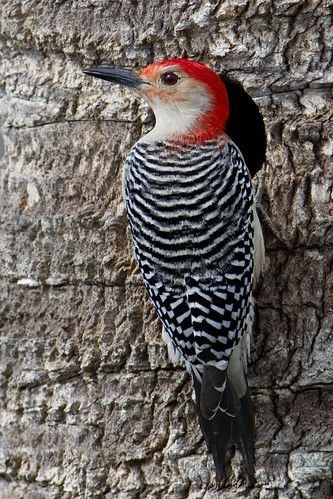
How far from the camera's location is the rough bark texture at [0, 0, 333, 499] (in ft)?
14.8

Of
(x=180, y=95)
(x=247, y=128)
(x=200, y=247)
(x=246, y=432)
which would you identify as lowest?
(x=246, y=432)

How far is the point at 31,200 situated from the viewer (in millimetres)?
4965

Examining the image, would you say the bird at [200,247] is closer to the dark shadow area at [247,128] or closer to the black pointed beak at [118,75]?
the black pointed beak at [118,75]

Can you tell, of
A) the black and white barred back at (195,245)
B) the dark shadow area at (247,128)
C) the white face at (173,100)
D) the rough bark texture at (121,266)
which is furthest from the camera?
the dark shadow area at (247,128)

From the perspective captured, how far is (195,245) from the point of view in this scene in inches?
171

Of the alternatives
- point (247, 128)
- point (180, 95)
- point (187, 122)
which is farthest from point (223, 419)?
point (247, 128)

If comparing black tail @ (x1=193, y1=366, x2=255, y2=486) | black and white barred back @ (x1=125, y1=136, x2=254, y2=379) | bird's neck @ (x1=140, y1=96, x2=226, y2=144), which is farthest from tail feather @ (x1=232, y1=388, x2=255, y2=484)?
bird's neck @ (x1=140, y1=96, x2=226, y2=144)

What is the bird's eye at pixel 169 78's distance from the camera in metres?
4.66

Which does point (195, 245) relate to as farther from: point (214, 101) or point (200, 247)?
point (214, 101)

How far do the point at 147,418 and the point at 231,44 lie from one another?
1654mm

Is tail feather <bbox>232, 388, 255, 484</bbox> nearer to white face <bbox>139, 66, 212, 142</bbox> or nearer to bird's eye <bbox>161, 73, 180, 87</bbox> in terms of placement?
white face <bbox>139, 66, 212, 142</bbox>

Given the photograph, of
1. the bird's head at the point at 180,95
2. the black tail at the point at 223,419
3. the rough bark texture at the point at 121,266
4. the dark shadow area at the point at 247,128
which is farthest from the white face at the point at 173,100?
the black tail at the point at 223,419

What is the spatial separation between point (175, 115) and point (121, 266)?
0.71m

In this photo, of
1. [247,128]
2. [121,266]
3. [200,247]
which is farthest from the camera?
[247,128]
